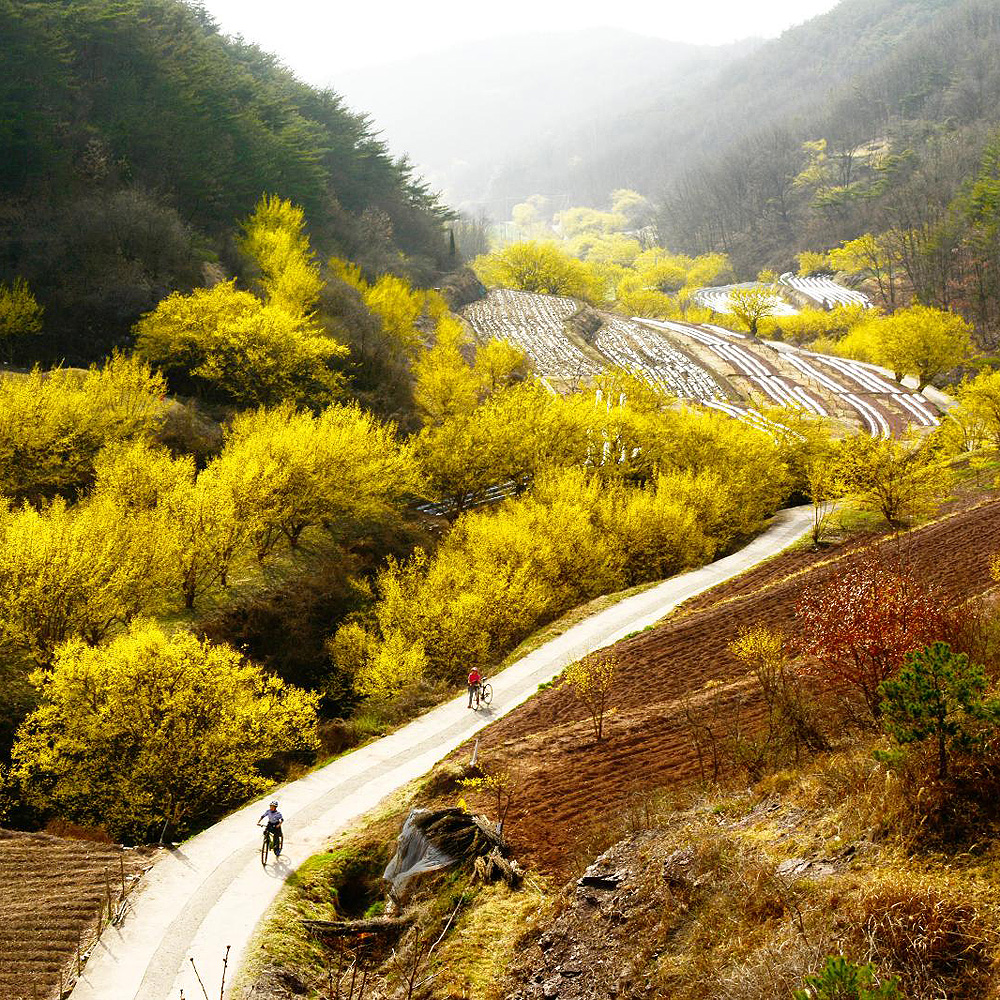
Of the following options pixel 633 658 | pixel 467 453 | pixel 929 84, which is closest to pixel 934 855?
pixel 633 658

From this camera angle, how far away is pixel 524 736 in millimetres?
21391

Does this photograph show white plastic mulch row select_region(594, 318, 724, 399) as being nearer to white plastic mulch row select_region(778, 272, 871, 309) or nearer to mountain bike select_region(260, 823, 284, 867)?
white plastic mulch row select_region(778, 272, 871, 309)

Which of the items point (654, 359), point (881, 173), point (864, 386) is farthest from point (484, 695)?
point (881, 173)

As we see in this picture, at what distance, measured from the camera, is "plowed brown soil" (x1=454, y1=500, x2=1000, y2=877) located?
1563 centimetres

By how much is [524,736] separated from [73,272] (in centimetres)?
4226

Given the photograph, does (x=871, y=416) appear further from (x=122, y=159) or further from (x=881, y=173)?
(x=881, y=173)

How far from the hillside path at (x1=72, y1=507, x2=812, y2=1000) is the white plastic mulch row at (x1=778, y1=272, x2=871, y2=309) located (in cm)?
9835

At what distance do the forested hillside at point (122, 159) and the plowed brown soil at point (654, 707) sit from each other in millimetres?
37932

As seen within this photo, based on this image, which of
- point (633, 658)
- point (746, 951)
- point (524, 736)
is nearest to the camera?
point (746, 951)

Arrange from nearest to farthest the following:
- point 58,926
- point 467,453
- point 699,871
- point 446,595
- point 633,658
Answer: point 699,871 → point 58,926 → point 633,658 → point 446,595 → point 467,453

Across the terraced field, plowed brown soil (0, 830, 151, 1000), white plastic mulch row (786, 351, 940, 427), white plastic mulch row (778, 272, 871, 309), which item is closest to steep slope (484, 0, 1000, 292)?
white plastic mulch row (778, 272, 871, 309)

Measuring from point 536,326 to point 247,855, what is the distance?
7589 cm

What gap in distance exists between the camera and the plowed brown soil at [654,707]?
51.3 feet

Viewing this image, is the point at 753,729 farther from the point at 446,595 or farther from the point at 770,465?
the point at 770,465
